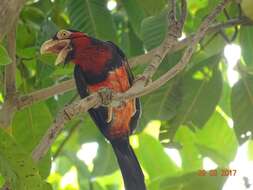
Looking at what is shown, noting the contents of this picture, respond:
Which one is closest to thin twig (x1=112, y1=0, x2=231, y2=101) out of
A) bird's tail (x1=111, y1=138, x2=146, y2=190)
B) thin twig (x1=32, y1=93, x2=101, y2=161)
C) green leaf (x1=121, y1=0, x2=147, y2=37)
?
thin twig (x1=32, y1=93, x2=101, y2=161)

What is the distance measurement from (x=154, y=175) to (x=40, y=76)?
951 millimetres

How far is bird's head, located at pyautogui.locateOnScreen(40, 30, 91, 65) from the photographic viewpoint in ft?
9.79

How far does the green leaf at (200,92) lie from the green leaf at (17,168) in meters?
1.49

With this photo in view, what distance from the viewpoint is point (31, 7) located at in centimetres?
363

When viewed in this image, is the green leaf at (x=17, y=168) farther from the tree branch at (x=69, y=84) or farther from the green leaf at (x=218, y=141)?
the green leaf at (x=218, y=141)

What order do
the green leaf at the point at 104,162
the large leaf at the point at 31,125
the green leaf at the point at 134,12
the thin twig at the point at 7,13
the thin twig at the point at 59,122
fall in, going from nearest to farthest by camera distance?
1. the thin twig at the point at 59,122
2. the thin twig at the point at 7,13
3. the large leaf at the point at 31,125
4. the green leaf at the point at 134,12
5. the green leaf at the point at 104,162

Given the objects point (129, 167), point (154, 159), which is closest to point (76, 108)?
point (129, 167)

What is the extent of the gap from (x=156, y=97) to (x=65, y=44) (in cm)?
62

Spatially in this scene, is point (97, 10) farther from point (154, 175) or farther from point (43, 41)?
point (154, 175)

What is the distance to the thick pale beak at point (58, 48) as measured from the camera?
2.95 metres

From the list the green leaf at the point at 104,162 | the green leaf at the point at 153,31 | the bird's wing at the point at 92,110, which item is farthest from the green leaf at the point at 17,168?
the green leaf at the point at 104,162

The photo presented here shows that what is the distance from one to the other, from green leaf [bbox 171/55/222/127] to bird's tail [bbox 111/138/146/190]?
373 millimetres

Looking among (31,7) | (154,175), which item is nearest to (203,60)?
(154,175)

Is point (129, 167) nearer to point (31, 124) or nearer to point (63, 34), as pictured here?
point (31, 124)
